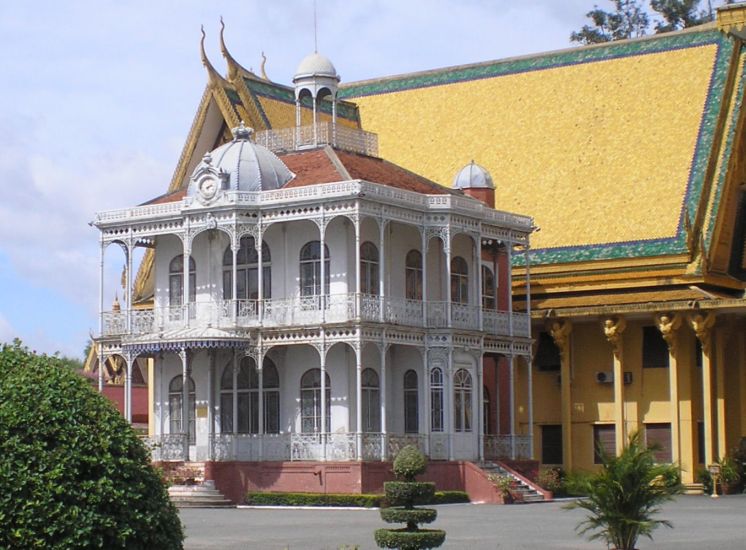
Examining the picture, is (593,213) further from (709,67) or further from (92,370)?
(92,370)

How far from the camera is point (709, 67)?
1886 inches

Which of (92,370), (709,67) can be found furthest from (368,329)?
(92,370)

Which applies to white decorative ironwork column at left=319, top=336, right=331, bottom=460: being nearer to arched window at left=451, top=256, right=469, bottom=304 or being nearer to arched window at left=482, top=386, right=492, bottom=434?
arched window at left=451, top=256, right=469, bottom=304

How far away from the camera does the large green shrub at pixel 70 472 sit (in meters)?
15.6

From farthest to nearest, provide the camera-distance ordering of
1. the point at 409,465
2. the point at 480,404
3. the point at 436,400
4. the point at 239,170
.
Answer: the point at 480,404 < the point at 239,170 < the point at 436,400 < the point at 409,465

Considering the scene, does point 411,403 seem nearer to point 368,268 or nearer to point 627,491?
point 368,268

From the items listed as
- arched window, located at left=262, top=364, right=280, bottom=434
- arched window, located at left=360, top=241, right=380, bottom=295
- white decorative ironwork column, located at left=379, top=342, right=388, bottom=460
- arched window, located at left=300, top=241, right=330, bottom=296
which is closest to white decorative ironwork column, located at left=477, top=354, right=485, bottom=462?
white decorative ironwork column, located at left=379, top=342, right=388, bottom=460

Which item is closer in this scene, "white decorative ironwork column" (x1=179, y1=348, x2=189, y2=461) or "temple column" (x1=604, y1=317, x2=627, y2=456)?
"white decorative ironwork column" (x1=179, y1=348, x2=189, y2=461)

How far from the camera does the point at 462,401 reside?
40.8m

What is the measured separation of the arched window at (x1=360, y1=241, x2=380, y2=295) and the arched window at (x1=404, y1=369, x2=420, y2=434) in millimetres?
2418

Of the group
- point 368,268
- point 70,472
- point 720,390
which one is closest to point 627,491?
point 70,472

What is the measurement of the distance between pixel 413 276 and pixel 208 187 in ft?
18.4

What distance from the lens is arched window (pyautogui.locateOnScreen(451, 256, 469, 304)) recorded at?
42.4m

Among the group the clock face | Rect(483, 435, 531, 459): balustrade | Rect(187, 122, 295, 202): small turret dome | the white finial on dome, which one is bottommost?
Rect(483, 435, 531, 459): balustrade
